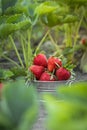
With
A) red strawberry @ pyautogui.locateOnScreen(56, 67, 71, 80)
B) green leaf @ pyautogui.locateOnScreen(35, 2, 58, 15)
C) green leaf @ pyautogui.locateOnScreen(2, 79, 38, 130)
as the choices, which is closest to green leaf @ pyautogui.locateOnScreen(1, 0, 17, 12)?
green leaf @ pyautogui.locateOnScreen(35, 2, 58, 15)

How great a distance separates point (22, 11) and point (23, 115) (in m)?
1.67

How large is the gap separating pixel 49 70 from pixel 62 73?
6 cm

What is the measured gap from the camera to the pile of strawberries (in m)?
1.62

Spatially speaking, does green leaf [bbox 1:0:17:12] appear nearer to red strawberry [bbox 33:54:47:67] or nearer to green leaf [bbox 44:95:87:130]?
red strawberry [bbox 33:54:47:67]

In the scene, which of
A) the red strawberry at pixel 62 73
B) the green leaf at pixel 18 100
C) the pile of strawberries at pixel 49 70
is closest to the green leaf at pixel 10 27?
the pile of strawberries at pixel 49 70

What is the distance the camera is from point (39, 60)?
1695 mm

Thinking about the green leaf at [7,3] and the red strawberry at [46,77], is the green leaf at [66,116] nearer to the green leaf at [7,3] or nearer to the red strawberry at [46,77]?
the red strawberry at [46,77]

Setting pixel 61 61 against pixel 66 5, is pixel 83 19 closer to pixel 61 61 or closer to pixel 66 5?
pixel 66 5

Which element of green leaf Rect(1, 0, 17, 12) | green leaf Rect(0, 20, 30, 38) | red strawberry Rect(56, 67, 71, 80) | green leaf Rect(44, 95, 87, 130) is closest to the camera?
green leaf Rect(44, 95, 87, 130)

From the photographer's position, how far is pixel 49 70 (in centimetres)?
164

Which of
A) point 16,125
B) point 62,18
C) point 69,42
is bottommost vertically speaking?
point 69,42

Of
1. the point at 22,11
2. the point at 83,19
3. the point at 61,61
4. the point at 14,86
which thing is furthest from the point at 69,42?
the point at 14,86

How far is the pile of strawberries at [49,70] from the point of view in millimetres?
1622

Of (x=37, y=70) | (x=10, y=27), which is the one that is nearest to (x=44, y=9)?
(x=10, y=27)
